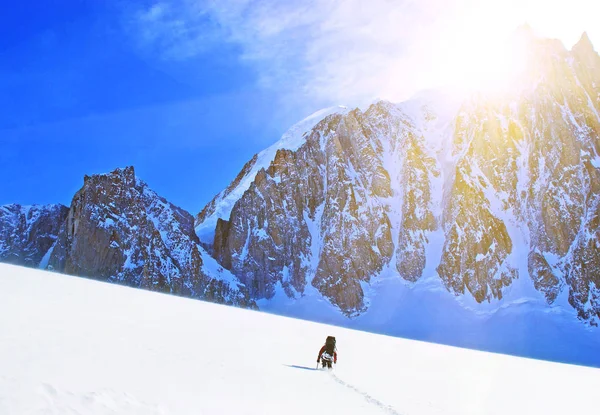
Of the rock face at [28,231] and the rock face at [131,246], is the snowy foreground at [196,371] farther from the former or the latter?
the rock face at [28,231]

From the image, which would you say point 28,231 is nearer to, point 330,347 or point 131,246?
point 131,246

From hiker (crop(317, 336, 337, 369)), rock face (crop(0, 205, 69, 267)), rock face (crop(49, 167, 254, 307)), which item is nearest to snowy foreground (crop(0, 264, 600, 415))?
hiker (crop(317, 336, 337, 369))

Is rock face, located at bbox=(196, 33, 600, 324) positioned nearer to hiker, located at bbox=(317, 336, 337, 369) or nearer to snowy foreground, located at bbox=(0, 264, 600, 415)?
snowy foreground, located at bbox=(0, 264, 600, 415)

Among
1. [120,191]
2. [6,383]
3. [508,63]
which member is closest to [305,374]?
[6,383]

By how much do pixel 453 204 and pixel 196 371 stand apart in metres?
162

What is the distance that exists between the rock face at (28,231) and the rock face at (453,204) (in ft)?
180

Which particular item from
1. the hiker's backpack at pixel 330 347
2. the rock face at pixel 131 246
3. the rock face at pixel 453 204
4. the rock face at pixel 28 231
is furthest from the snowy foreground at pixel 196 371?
the rock face at pixel 28 231

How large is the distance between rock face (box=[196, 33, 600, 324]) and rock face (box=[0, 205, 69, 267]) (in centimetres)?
5489

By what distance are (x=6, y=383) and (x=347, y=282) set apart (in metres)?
155

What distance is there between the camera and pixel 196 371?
37.1 feet

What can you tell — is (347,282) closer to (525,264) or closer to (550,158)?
(525,264)

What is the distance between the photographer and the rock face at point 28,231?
153 m

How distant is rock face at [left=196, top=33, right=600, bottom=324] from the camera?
14962 cm

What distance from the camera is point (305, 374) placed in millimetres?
14867
